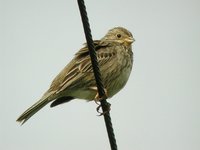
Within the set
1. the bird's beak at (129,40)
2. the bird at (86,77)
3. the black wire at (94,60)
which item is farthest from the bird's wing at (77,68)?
the black wire at (94,60)

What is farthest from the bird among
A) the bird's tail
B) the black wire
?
the black wire

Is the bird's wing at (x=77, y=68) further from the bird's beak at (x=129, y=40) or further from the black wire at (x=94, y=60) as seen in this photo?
the black wire at (x=94, y=60)

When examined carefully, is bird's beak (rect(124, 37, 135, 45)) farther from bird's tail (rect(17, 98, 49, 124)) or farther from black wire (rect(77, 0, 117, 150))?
black wire (rect(77, 0, 117, 150))

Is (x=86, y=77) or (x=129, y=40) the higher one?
(x=129, y=40)

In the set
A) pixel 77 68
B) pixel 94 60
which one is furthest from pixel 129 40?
pixel 94 60

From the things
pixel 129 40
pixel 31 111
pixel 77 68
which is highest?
pixel 129 40

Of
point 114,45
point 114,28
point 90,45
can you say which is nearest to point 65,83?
point 114,45

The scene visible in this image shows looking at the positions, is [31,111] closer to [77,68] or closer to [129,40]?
[77,68]

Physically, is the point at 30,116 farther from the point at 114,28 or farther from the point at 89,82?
the point at 114,28
